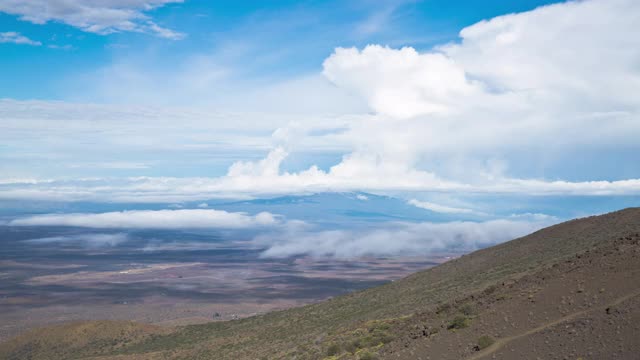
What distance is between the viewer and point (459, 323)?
95.4 feet

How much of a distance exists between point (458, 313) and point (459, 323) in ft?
7.38

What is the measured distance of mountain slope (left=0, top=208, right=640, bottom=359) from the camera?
26953mm

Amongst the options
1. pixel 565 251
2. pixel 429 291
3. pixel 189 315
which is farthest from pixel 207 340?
pixel 189 315

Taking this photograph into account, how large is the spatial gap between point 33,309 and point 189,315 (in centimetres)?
4160

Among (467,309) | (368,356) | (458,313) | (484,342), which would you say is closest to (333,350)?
(368,356)

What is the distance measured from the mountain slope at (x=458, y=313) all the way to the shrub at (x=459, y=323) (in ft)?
0.22

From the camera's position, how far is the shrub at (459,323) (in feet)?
94.9

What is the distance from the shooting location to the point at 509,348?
24953 millimetres

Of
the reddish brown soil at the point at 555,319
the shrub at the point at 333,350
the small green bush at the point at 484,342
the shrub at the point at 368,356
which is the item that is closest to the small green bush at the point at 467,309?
the reddish brown soil at the point at 555,319

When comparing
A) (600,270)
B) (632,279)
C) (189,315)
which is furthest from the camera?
(189,315)

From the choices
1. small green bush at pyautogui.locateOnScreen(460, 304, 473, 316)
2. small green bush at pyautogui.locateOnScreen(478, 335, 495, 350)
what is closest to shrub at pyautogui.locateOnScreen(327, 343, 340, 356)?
small green bush at pyautogui.locateOnScreen(460, 304, 473, 316)

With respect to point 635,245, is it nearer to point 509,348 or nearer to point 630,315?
point 630,315

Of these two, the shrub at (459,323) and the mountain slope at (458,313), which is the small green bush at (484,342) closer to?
the mountain slope at (458,313)

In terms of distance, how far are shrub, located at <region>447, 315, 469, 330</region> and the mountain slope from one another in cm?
7
